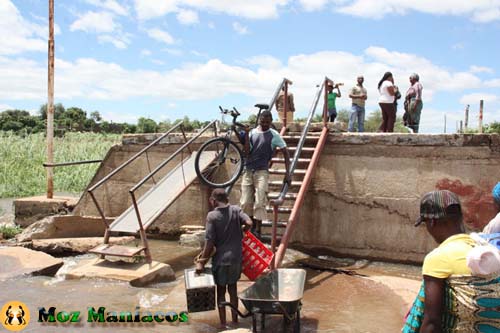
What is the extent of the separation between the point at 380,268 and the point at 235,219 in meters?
4.00

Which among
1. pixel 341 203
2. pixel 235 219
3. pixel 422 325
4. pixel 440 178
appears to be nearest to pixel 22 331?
pixel 235 219

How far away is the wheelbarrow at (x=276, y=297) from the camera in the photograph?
16.1ft

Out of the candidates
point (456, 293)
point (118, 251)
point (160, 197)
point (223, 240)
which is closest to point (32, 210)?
point (160, 197)

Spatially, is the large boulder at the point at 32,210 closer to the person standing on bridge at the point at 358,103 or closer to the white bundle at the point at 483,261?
the person standing on bridge at the point at 358,103

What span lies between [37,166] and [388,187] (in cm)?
1622

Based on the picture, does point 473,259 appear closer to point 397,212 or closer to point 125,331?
point 125,331

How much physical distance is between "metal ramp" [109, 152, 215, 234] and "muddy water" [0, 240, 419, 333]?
39.6 inches

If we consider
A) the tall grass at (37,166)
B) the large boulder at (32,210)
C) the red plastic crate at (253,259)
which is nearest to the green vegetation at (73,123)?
the tall grass at (37,166)

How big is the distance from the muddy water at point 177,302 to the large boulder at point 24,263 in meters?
0.17

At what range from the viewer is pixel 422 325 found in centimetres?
250

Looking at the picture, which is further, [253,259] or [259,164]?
[259,164]

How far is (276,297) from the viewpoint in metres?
5.37

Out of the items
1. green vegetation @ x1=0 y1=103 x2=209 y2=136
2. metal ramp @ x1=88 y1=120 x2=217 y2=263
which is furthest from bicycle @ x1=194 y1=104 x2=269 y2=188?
green vegetation @ x1=0 y1=103 x2=209 y2=136

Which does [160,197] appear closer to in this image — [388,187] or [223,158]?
[223,158]
